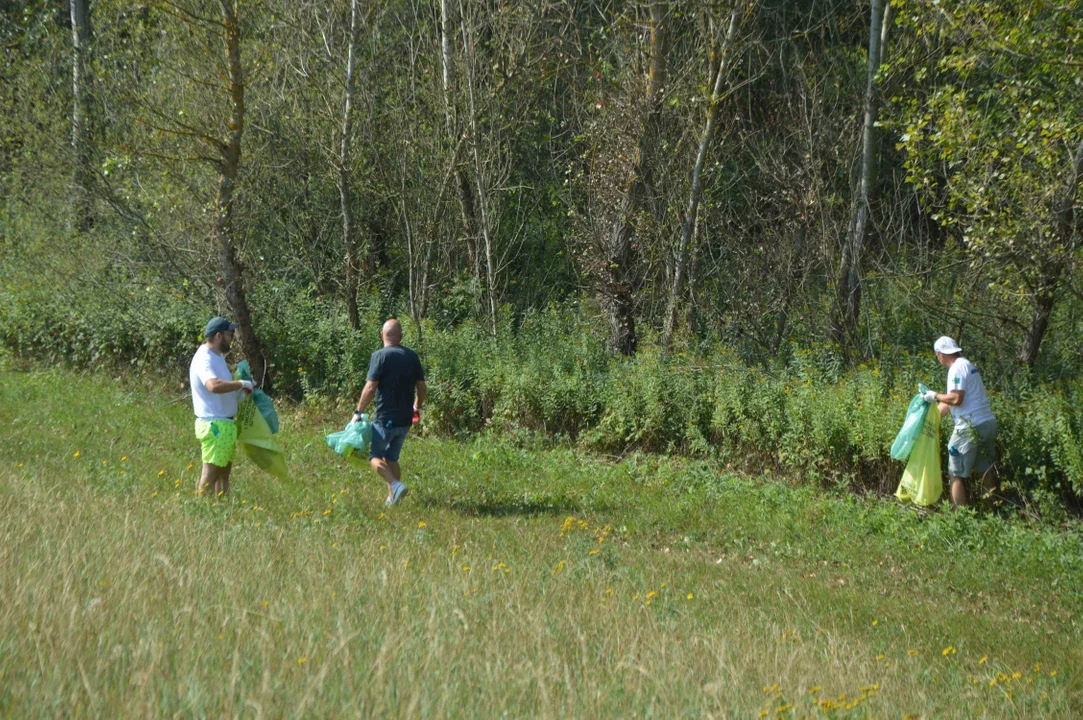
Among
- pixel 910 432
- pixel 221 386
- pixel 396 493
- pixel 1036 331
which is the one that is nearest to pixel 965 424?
pixel 910 432

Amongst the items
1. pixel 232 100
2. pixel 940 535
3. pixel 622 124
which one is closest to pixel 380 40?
pixel 232 100

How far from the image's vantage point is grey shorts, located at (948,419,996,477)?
34.5 feet

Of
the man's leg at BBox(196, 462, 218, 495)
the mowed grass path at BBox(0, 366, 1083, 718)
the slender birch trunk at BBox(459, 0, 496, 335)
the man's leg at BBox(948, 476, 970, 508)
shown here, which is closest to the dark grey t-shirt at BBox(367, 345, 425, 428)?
the mowed grass path at BBox(0, 366, 1083, 718)

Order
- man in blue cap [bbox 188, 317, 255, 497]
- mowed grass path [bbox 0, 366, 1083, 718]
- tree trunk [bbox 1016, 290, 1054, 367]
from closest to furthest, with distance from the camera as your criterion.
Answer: mowed grass path [bbox 0, 366, 1083, 718], man in blue cap [bbox 188, 317, 255, 497], tree trunk [bbox 1016, 290, 1054, 367]

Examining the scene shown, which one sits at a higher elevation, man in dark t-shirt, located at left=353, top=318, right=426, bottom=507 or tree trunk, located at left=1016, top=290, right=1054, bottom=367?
tree trunk, located at left=1016, top=290, right=1054, bottom=367

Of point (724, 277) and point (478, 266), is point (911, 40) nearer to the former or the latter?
point (724, 277)

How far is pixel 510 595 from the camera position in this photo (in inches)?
243

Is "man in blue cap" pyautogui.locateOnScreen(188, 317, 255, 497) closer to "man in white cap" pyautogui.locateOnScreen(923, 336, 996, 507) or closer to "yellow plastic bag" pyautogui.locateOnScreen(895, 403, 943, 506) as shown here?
"yellow plastic bag" pyautogui.locateOnScreen(895, 403, 943, 506)

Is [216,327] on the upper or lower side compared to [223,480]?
upper

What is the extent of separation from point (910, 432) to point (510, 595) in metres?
6.12

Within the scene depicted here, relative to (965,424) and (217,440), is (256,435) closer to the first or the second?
(217,440)

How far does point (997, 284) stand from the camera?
42.1ft

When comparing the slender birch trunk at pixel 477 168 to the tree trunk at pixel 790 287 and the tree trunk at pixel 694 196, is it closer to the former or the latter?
the tree trunk at pixel 694 196

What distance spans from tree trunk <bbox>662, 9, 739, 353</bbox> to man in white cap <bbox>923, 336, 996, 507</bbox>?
4799 mm
